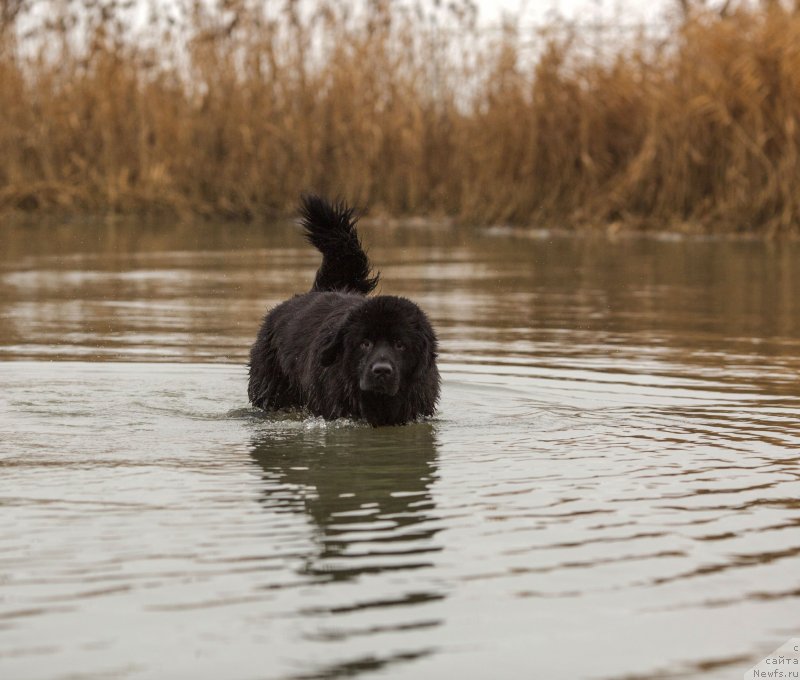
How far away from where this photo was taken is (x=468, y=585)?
4.17 meters

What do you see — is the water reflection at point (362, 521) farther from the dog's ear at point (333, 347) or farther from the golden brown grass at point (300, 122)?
the golden brown grass at point (300, 122)

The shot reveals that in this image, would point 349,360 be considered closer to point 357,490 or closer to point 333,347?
point 333,347

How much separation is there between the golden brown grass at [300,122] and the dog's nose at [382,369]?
14.3 meters

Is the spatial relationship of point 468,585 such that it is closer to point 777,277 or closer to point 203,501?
point 203,501

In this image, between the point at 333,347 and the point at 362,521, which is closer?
the point at 362,521

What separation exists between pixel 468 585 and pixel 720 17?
17.0 meters

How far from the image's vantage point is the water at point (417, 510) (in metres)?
3.69

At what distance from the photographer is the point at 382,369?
6.77 m

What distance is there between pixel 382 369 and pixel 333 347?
40cm

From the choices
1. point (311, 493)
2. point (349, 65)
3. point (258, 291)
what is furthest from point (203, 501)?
point (349, 65)

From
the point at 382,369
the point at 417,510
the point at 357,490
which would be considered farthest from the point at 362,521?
the point at 382,369

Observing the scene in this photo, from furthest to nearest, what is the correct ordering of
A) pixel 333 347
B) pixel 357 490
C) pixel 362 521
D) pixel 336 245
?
pixel 336 245, pixel 333 347, pixel 357 490, pixel 362 521

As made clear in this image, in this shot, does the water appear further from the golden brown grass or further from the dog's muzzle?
the golden brown grass

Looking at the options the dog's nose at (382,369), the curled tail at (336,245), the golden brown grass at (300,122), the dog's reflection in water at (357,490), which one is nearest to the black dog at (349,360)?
the dog's nose at (382,369)
